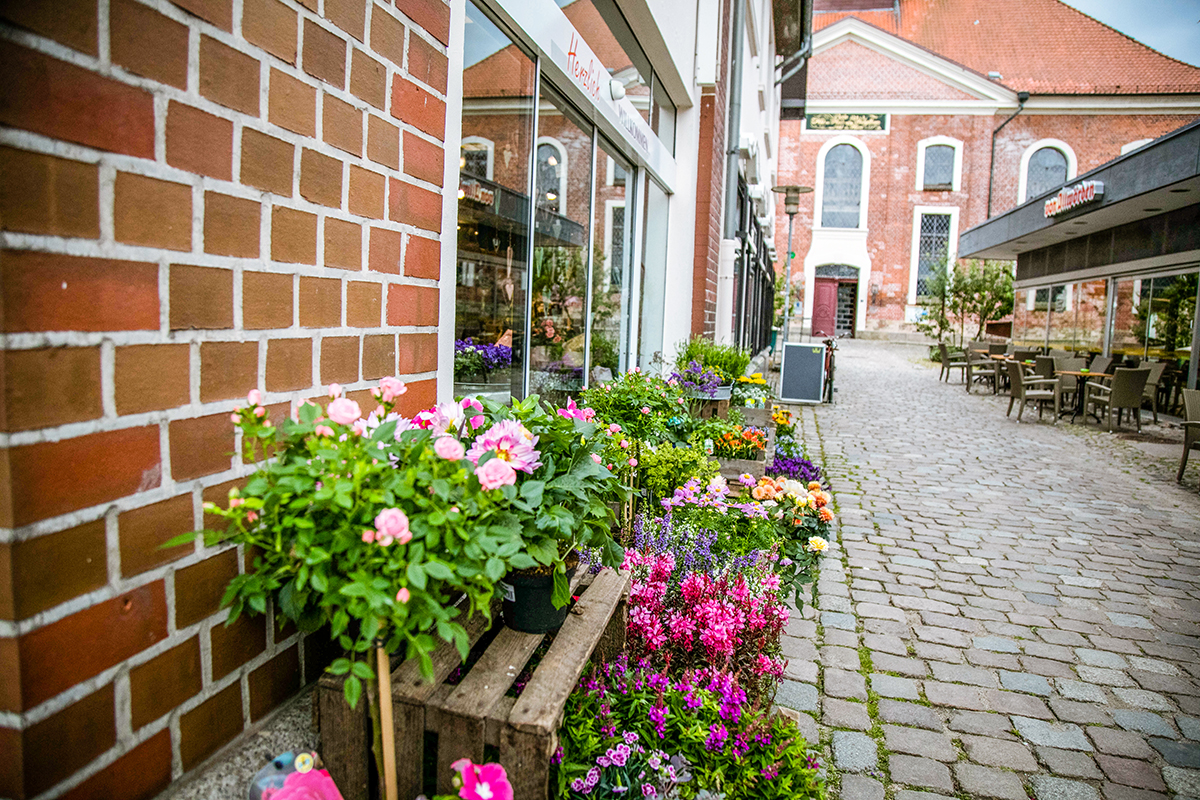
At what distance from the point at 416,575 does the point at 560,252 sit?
11.8ft

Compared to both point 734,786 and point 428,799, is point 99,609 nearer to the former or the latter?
point 428,799

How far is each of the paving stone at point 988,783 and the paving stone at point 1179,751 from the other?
2.26 feet

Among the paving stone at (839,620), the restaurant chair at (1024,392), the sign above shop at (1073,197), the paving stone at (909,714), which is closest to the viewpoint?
the paving stone at (909,714)

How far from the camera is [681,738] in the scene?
7.11 feet

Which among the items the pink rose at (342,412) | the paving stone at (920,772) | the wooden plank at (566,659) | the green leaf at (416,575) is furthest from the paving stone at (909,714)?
the pink rose at (342,412)

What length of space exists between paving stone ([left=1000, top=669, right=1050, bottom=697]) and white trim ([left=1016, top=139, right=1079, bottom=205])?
121 ft

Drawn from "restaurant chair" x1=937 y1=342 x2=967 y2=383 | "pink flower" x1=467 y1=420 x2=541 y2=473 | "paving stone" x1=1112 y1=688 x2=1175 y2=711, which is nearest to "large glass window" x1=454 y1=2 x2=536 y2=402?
"pink flower" x1=467 y1=420 x2=541 y2=473

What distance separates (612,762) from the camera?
6.26ft

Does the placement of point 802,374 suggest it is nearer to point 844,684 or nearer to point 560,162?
point 560,162

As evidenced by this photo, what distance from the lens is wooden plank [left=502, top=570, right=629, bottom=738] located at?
5.01 ft

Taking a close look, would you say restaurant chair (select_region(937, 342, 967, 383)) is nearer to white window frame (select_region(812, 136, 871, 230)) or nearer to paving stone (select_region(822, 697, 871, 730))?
paving stone (select_region(822, 697, 871, 730))

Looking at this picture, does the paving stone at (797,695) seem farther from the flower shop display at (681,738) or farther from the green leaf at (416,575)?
the green leaf at (416,575)

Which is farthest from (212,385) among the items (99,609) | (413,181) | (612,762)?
(612,762)

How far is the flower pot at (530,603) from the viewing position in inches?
73.5
